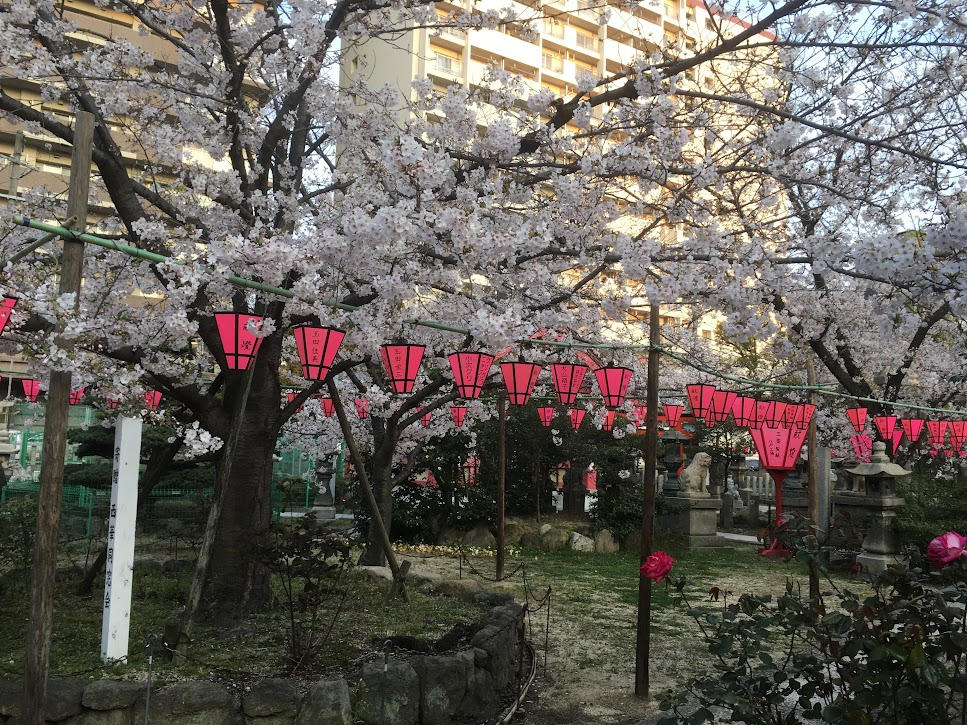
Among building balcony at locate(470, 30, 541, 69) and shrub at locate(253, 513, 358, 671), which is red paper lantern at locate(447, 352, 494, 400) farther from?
building balcony at locate(470, 30, 541, 69)

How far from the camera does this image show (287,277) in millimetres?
6379

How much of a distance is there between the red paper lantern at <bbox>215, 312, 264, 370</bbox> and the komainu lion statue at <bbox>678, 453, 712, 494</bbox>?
44.2 feet

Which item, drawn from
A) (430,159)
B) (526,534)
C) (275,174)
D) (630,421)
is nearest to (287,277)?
(430,159)

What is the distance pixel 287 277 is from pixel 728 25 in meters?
5.20

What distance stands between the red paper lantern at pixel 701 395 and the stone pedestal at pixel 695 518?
6.26 m

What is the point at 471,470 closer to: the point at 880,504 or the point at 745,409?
the point at 745,409

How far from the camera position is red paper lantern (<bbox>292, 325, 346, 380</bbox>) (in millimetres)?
5988

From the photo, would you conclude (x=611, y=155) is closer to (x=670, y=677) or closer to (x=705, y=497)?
(x=670, y=677)

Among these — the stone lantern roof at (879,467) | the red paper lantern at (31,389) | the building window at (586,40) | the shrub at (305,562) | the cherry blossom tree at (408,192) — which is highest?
the building window at (586,40)

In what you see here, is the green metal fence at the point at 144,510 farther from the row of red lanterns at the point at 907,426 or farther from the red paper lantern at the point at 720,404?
the row of red lanterns at the point at 907,426

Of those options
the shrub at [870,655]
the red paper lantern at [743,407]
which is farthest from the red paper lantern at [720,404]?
the shrub at [870,655]

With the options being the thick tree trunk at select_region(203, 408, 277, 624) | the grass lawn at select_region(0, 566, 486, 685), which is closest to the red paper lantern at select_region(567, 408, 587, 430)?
the grass lawn at select_region(0, 566, 486, 685)

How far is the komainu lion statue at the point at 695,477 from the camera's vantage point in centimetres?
1725

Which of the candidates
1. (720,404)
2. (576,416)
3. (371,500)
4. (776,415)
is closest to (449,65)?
(576,416)
